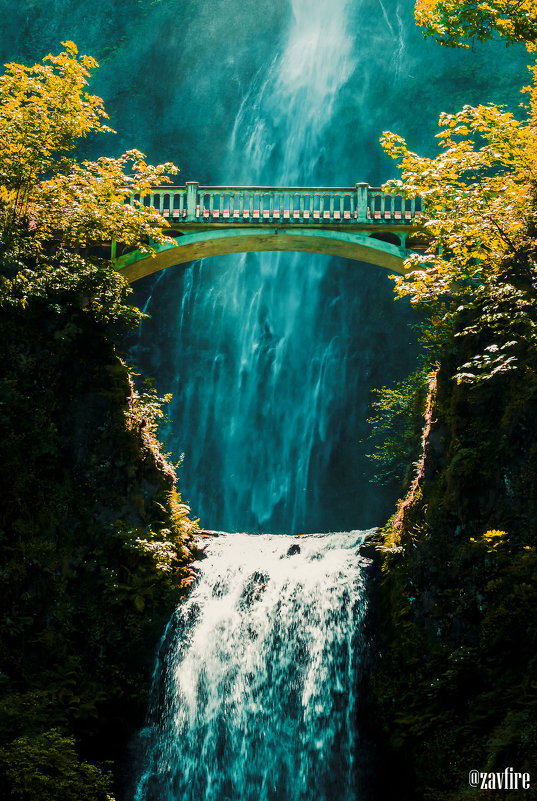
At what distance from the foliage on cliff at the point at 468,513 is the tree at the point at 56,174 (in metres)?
5.82

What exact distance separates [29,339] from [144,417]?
9.32 feet

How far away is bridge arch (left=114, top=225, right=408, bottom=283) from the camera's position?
1822cm

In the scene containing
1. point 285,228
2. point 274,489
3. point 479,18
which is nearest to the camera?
point 479,18

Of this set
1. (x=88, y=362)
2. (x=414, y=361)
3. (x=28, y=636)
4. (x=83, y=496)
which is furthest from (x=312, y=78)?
(x=28, y=636)

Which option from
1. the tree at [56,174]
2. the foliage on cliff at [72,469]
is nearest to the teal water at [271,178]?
the foliage on cliff at [72,469]

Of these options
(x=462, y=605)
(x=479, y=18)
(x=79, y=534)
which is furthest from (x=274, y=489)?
(x=479, y=18)

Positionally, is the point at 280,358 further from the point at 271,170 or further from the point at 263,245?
the point at 263,245

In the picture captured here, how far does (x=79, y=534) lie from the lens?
44.9ft

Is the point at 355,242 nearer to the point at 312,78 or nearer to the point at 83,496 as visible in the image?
the point at 83,496

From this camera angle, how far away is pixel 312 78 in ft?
99.2

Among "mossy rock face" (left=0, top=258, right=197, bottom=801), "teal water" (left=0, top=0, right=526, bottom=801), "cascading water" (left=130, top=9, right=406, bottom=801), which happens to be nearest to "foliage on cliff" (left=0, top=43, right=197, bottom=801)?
"mossy rock face" (left=0, top=258, right=197, bottom=801)

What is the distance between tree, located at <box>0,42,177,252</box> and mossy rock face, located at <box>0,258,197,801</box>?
119cm

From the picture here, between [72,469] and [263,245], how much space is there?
8354 millimetres

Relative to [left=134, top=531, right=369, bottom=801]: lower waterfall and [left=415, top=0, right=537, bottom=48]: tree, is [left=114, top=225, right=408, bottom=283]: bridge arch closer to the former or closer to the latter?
[left=415, top=0, right=537, bottom=48]: tree
